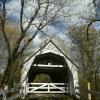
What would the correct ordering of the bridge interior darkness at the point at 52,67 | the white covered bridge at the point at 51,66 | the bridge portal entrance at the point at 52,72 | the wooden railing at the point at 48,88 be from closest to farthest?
the white covered bridge at the point at 51,66
the wooden railing at the point at 48,88
the bridge portal entrance at the point at 52,72
the bridge interior darkness at the point at 52,67

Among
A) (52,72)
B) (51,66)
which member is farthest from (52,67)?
(52,72)

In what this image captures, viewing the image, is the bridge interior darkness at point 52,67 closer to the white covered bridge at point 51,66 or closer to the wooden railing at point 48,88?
the white covered bridge at point 51,66

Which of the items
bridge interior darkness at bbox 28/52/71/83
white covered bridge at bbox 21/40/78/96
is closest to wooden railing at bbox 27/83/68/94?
white covered bridge at bbox 21/40/78/96

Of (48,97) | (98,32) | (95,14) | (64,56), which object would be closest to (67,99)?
(48,97)

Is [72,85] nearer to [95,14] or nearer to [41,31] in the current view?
[41,31]

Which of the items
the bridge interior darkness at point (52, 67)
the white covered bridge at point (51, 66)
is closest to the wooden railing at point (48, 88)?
the white covered bridge at point (51, 66)

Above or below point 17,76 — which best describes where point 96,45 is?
above

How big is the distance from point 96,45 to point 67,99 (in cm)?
1282

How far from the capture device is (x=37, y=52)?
16.8 m

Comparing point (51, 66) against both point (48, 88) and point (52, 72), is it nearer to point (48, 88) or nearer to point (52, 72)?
point (48, 88)

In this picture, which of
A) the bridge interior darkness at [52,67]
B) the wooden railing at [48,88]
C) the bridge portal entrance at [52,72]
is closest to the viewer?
the wooden railing at [48,88]

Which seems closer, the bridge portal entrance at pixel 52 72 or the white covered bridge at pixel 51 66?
the white covered bridge at pixel 51 66

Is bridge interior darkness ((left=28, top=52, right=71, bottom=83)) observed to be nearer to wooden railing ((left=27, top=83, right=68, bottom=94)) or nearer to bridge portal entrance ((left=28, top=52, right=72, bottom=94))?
bridge portal entrance ((left=28, top=52, right=72, bottom=94))

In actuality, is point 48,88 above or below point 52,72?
below
